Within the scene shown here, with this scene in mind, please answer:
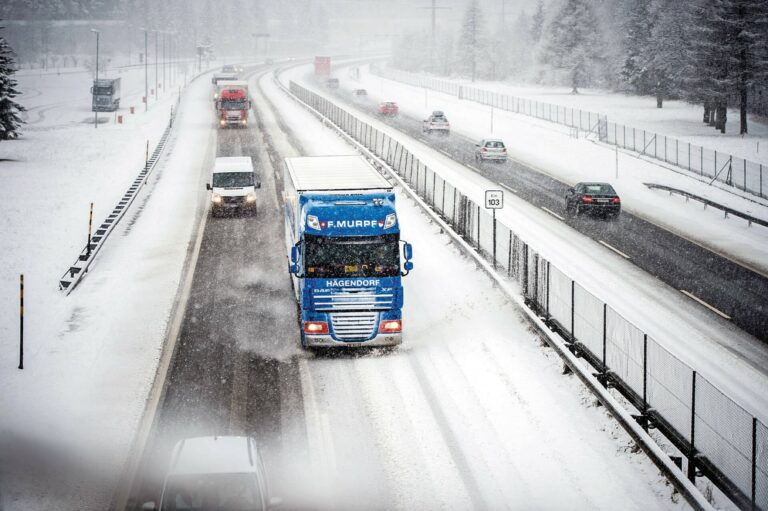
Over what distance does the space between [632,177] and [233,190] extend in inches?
979

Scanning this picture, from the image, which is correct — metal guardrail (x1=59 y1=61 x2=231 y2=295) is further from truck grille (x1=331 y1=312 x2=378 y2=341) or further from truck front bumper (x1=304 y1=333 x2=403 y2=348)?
truck grille (x1=331 y1=312 x2=378 y2=341)

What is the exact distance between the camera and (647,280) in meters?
24.9

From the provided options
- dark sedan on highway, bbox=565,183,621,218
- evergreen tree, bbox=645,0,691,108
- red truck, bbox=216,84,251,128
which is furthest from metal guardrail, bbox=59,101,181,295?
evergreen tree, bbox=645,0,691,108

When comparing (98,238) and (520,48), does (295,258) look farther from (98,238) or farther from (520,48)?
(520,48)

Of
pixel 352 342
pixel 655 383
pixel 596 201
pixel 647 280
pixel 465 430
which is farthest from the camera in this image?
pixel 596 201

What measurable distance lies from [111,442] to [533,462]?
732cm

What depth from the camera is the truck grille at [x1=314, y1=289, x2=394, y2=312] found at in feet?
57.5

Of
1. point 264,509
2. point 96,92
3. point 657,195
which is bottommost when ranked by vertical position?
point 264,509

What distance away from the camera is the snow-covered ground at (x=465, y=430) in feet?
40.7

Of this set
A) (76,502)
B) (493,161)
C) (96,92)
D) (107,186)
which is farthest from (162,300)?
(96,92)

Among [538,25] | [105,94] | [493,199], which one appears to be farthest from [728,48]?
[538,25]

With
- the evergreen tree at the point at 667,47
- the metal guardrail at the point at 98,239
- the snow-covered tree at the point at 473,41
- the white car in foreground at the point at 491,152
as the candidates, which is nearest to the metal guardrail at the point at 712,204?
the white car in foreground at the point at 491,152

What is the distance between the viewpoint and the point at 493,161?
49562mm

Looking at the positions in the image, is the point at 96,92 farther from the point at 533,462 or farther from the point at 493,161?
the point at 533,462
